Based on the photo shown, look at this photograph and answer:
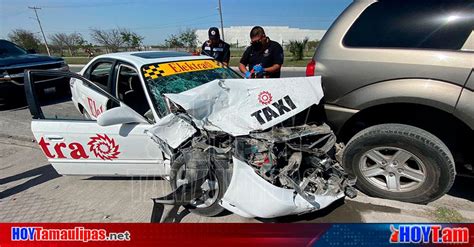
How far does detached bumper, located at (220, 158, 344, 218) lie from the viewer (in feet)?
6.53

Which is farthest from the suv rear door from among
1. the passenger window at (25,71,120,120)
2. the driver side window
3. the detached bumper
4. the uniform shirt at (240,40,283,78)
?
the driver side window

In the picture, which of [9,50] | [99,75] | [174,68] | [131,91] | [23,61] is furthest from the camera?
[9,50]

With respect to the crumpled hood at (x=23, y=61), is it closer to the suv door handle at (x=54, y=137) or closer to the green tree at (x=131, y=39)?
the suv door handle at (x=54, y=137)

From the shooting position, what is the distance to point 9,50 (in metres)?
7.29

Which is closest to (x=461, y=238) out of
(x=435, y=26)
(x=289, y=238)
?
(x=289, y=238)

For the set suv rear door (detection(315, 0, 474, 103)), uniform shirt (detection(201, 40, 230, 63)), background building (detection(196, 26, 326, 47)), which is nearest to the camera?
suv rear door (detection(315, 0, 474, 103))

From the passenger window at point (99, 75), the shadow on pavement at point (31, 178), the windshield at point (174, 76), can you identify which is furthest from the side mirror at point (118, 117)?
the passenger window at point (99, 75)

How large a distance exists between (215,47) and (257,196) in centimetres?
392

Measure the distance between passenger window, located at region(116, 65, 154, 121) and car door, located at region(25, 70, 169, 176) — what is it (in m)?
→ 0.86

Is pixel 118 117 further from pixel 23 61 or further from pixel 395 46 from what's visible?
pixel 23 61

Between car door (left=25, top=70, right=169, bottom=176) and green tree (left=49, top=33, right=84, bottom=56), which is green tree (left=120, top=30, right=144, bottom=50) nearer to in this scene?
green tree (left=49, top=33, right=84, bottom=56)

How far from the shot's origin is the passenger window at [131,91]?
3.51m

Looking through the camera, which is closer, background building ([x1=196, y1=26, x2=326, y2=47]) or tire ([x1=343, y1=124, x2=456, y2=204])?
tire ([x1=343, y1=124, x2=456, y2=204])

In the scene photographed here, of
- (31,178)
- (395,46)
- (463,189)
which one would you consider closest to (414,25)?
(395,46)
